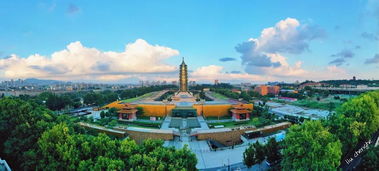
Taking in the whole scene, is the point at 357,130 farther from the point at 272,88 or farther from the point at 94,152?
the point at 272,88

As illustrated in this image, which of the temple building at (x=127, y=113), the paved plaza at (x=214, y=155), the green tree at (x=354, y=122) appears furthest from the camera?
the temple building at (x=127, y=113)

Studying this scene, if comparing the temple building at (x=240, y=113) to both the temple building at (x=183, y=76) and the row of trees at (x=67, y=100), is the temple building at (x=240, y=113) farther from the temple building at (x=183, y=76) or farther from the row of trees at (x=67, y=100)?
the temple building at (x=183, y=76)

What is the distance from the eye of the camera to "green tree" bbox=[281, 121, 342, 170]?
814 centimetres

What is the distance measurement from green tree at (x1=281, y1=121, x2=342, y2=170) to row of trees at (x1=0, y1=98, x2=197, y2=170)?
4581mm

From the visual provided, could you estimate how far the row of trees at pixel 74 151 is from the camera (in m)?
6.94

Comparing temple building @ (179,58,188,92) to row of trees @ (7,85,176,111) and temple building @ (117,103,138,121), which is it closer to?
row of trees @ (7,85,176,111)

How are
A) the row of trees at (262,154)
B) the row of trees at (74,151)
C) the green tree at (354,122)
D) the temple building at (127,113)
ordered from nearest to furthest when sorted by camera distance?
1. the row of trees at (74,151)
2. the row of trees at (262,154)
3. the green tree at (354,122)
4. the temple building at (127,113)

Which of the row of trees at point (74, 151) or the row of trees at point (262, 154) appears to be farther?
the row of trees at point (262, 154)

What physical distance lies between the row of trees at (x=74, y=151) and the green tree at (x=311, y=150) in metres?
4.58

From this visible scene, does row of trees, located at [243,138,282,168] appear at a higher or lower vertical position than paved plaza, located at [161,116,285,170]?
higher

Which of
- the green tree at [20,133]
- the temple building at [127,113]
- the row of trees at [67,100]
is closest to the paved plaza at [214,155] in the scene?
the green tree at [20,133]

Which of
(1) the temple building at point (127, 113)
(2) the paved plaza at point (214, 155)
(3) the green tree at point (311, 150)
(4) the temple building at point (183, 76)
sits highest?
(4) the temple building at point (183, 76)

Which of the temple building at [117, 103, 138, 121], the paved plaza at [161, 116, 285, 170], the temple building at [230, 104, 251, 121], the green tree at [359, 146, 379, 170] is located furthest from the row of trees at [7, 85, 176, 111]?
the green tree at [359, 146, 379, 170]

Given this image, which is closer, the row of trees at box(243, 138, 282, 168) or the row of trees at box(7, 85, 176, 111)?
the row of trees at box(243, 138, 282, 168)
